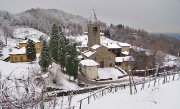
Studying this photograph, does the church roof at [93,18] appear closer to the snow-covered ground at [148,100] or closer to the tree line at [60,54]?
the tree line at [60,54]

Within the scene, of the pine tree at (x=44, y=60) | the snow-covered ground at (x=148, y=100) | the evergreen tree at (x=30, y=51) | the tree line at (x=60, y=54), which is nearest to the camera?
the snow-covered ground at (x=148, y=100)

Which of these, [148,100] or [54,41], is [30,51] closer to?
[54,41]

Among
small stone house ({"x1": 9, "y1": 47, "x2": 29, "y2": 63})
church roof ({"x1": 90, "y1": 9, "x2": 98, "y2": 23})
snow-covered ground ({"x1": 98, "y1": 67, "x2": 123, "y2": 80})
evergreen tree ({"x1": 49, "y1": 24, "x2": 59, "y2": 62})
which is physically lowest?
snow-covered ground ({"x1": 98, "y1": 67, "x2": 123, "y2": 80})

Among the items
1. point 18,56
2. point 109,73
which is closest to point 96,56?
point 109,73

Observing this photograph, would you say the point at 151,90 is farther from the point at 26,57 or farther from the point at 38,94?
the point at 26,57

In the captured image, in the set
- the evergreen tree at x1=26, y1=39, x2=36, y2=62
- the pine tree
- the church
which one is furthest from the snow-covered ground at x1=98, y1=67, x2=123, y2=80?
the evergreen tree at x1=26, y1=39, x2=36, y2=62

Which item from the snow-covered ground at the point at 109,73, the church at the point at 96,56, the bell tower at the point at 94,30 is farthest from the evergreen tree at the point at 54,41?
the bell tower at the point at 94,30

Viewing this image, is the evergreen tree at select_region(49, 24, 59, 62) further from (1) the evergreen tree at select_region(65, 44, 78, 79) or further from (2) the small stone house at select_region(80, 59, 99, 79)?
(2) the small stone house at select_region(80, 59, 99, 79)

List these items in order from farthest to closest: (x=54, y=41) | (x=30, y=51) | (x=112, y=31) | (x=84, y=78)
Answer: (x=112, y=31) < (x=30, y=51) < (x=54, y=41) < (x=84, y=78)

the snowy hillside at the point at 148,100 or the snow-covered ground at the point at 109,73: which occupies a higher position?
the snowy hillside at the point at 148,100

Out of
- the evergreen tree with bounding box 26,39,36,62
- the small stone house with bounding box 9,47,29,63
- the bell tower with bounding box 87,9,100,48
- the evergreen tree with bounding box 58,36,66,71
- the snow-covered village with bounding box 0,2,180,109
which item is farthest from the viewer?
the bell tower with bounding box 87,9,100,48

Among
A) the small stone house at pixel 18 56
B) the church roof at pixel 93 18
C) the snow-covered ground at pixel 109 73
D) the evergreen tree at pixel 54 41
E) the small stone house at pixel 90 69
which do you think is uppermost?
the church roof at pixel 93 18

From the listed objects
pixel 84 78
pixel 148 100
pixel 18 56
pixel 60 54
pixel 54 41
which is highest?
pixel 54 41

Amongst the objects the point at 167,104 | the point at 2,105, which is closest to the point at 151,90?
the point at 167,104
